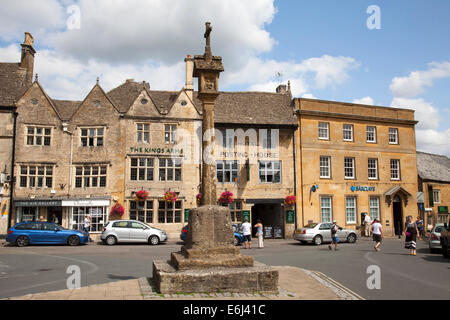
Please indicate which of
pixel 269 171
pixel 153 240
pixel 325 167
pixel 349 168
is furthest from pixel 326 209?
pixel 153 240

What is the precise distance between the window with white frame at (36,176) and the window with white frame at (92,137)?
2.92 m

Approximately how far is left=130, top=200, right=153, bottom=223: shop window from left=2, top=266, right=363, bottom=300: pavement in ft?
57.1

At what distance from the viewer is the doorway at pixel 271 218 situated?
27375 millimetres

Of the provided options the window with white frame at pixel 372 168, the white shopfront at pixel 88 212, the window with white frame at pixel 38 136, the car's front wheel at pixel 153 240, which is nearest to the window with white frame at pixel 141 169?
the white shopfront at pixel 88 212

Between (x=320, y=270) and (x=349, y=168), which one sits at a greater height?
(x=349, y=168)

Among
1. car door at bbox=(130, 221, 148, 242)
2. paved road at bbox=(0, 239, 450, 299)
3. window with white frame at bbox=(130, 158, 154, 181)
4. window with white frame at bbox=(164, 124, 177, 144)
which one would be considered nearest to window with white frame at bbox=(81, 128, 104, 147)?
window with white frame at bbox=(130, 158, 154, 181)

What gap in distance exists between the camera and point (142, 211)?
26.2 m

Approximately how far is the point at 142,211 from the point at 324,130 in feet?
50.5

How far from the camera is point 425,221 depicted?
31.8m

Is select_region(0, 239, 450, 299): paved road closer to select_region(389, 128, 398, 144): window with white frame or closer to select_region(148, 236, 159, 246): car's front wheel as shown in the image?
select_region(148, 236, 159, 246): car's front wheel

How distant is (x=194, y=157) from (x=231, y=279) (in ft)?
64.5

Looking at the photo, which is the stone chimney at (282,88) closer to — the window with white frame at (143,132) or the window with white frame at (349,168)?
the window with white frame at (349,168)

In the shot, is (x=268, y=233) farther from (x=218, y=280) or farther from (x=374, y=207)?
(x=218, y=280)

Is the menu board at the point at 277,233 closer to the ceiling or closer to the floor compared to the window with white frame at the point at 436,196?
closer to the floor
